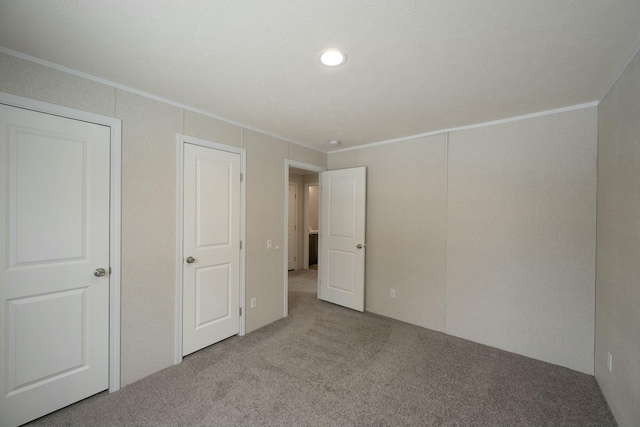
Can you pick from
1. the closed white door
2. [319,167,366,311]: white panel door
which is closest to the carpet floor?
[319,167,366,311]: white panel door

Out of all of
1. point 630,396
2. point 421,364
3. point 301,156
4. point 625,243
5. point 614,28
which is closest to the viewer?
point 614,28

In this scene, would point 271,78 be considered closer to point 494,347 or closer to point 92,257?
point 92,257

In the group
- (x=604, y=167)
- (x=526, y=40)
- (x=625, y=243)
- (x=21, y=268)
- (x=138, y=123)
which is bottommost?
(x=21, y=268)

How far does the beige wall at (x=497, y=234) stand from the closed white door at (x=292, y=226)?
306 cm

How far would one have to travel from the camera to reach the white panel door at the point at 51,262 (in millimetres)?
1655

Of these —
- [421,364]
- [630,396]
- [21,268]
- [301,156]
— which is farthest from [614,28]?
[21,268]

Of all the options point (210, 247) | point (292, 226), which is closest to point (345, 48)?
point (210, 247)

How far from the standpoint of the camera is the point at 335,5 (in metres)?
1.23

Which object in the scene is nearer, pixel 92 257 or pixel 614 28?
pixel 614 28

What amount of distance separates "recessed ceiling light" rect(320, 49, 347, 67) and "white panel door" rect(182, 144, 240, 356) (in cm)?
156

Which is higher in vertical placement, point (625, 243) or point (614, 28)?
point (614, 28)

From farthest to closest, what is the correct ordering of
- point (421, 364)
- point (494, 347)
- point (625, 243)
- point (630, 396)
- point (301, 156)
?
1. point (301, 156)
2. point (494, 347)
3. point (421, 364)
4. point (625, 243)
5. point (630, 396)

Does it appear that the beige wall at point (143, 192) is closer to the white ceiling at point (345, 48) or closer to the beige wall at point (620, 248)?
the white ceiling at point (345, 48)

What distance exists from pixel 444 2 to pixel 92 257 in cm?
273
